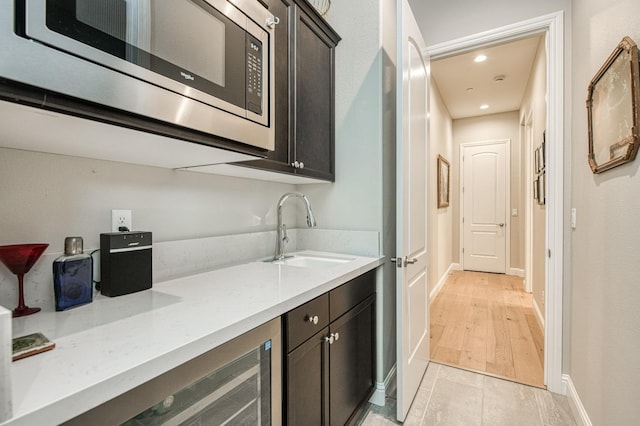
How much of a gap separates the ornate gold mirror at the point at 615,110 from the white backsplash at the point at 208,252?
1.12m

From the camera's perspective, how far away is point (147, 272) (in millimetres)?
1099

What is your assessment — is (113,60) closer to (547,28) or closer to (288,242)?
(288,242)

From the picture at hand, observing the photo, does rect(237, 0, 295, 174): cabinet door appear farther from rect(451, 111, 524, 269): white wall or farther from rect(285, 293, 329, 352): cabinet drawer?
rect(451, 111, 524, 269): white wall

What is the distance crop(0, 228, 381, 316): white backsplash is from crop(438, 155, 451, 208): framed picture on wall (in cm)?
281

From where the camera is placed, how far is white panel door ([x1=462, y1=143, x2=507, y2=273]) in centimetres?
529

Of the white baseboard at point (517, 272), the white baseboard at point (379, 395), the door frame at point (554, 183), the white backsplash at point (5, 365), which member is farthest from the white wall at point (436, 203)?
the white backsplash at point (5, 365)

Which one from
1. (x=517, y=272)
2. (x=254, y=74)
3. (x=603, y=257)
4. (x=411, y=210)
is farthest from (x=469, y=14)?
(x=517, y=272)

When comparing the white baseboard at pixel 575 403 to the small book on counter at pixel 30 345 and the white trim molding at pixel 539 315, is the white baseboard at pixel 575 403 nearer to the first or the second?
the white trim molding at pixel 539 315

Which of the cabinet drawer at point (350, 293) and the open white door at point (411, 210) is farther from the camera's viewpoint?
the open white door at point (411, 210)

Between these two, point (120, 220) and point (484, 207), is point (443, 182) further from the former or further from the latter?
point (120, 220)

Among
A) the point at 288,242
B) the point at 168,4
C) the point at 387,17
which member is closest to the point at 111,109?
the point at 168,4

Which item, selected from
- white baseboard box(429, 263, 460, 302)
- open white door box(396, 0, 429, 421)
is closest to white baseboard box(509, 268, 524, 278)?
white baseboard box(429, 263, 460, 302)

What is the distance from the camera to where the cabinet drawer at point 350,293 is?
131 cm

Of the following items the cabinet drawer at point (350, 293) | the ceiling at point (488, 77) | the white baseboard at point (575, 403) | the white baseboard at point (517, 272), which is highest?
the ceiling at point (488, 77)
